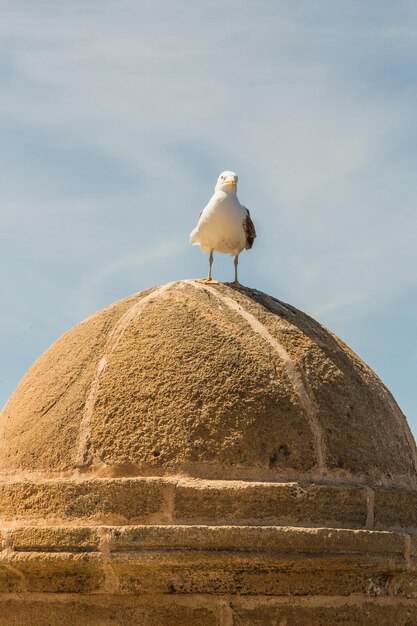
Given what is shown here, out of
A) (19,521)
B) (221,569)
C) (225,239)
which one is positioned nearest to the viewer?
(221,569)

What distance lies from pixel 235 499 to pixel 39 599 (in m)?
1.17

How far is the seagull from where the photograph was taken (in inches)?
268

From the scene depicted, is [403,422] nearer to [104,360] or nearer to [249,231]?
[249,231]

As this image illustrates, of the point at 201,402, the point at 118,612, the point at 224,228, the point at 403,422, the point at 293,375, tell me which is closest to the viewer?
the point at 118,612

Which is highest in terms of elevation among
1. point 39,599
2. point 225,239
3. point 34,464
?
point 225,239

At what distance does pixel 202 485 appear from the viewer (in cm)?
528

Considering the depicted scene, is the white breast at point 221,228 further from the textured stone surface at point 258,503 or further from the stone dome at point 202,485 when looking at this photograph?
the textured stone surface at point 258,503

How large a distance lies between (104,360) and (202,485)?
1.03 meters

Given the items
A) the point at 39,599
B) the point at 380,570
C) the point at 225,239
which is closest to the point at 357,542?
the point at 380,570

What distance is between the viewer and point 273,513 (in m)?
5.31

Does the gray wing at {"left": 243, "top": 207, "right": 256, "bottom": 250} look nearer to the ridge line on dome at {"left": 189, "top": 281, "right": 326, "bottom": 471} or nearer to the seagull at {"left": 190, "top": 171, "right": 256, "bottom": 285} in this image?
the seagull at {"left": 190, "top": 171, "right": 256, "bottom": 285}

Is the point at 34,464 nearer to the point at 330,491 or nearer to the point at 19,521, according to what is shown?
the point at 19,521

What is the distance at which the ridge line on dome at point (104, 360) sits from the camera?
18.3 feet

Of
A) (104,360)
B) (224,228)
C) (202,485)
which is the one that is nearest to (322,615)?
(202,485)
